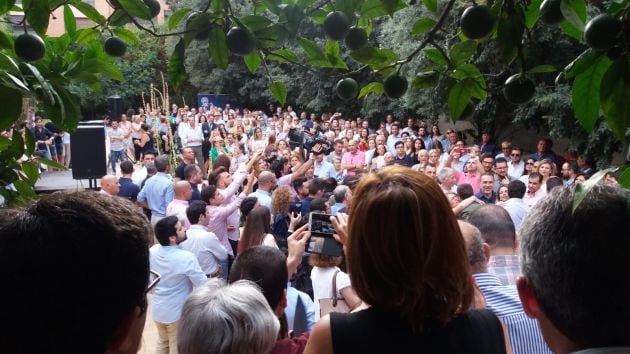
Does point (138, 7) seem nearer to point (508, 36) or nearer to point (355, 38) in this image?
point (355, 38)

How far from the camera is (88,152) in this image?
13.1 meters

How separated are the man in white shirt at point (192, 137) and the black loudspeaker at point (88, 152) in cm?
356

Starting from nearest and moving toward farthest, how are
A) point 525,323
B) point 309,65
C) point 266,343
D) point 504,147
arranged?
point 309,65, point 266,343, point 525,323, point 504,147

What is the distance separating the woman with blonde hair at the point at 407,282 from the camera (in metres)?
1.61

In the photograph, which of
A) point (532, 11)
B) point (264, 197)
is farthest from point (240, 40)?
point (264, 197)

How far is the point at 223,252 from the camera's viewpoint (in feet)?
18.6

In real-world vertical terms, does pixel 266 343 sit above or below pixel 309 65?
below

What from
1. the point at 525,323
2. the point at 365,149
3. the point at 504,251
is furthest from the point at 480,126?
the point at 525,323

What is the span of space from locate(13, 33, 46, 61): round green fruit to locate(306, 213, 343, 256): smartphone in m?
2.71

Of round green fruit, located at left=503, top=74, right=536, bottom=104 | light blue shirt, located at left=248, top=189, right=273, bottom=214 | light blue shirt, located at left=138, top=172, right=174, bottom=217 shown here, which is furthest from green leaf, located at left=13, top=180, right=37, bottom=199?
light blue shirt, located at left=138, top=172, right=174, bottom=217

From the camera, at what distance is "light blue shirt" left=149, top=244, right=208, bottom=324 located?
16.0 feet

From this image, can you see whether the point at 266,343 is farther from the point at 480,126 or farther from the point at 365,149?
the point at 480,126

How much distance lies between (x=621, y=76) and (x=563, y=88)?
11072 mm

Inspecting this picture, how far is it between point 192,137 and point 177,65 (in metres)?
15.3
